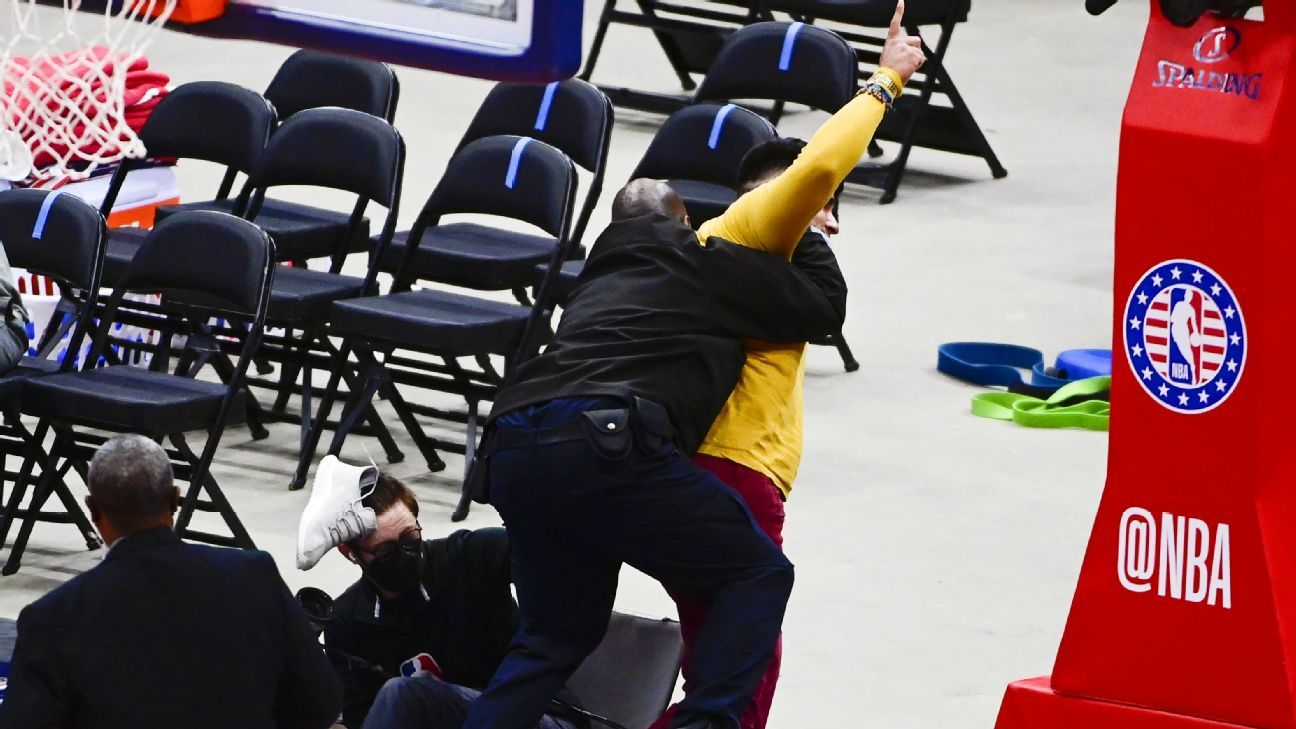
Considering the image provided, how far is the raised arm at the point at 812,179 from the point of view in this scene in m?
4.64

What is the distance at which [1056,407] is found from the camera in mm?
8289

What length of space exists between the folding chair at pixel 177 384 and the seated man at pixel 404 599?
1.83 meters

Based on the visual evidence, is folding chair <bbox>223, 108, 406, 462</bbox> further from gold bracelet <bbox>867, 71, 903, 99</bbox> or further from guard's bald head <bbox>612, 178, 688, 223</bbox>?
gold bracelet <bbox>867, 71, 903, 99</bbox>

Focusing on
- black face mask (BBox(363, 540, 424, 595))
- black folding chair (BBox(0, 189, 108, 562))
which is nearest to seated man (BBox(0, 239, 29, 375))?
black folding chair (BBox(0, 189, 108, 562))

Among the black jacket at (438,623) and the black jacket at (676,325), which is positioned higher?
the black jacket at (676,325)

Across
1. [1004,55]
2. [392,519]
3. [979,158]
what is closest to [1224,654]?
[392,519]

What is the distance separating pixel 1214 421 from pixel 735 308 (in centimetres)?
102

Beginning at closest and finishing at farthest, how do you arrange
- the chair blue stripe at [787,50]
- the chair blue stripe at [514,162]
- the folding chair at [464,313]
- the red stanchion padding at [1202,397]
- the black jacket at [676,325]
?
the red stanchion padding at [1202,397] → the black jacket at [676,325] → the folding chair at [464,313] → the chair blue stripe at [514,162] → the chair blue stripe at [787,50]

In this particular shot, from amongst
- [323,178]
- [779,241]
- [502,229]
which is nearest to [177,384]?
[323,178]

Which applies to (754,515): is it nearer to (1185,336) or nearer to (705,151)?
(1185,336)

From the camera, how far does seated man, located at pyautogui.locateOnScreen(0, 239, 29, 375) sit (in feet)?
21.6

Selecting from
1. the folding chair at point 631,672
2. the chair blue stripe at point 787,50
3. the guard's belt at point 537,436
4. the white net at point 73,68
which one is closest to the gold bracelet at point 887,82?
the guard's belt at point 537,436

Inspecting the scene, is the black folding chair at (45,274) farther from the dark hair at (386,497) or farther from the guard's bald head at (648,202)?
the guard's bald head at (648,202)

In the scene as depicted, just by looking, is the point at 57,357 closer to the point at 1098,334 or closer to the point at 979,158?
the point at 1098,334
